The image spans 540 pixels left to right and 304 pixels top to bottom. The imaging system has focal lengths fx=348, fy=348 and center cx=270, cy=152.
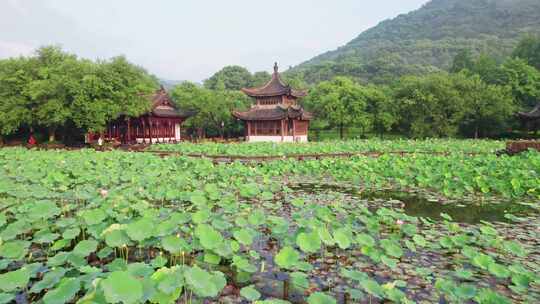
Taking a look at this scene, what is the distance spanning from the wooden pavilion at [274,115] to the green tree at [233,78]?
120ft

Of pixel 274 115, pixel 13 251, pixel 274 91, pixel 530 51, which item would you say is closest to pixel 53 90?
pixel 274 115

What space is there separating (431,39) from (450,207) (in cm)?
12867

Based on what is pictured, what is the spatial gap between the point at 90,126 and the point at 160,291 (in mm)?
21457

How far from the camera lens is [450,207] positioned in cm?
649

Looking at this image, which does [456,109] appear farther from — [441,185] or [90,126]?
[90,126]

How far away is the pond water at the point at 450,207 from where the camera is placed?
579 centimetres

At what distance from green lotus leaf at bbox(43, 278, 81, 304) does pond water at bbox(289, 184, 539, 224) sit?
5.12m

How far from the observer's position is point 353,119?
108 ft

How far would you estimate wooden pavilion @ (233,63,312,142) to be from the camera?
101ft

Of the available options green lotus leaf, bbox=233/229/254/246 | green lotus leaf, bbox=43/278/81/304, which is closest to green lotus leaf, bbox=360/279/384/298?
green lotus leaf, bbox=233/229/254/246

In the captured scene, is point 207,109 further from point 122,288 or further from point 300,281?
point 122,288

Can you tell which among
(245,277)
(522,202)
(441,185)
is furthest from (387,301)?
(441,185)

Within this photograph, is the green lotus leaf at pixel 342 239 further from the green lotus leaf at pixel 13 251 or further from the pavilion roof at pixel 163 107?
the pavilion roof at pixel 163 107

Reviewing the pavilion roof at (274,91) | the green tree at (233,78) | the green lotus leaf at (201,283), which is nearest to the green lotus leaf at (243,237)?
the green lotus leaf at (201,283)
